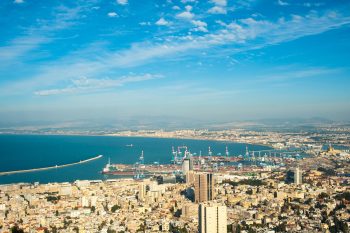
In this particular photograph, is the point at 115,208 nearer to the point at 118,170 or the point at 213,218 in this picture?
the point at 213,218

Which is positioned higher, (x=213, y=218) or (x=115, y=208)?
(x=213, y=218)

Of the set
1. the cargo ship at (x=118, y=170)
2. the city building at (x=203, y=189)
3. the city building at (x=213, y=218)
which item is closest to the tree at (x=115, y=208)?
the city building at (x=203, y=189)

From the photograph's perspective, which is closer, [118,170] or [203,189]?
[203,189]

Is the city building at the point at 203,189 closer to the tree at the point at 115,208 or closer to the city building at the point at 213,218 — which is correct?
the tree at the point at 115,208

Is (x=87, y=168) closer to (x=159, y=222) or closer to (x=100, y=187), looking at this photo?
(x=100, y=187)

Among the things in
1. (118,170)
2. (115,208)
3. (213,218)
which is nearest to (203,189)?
(115,208)

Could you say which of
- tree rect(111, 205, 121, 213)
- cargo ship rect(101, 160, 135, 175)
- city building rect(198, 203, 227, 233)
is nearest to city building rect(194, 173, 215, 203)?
tree rect(111, 205, 121, 213)

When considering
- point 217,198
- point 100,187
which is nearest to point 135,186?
point 100,187

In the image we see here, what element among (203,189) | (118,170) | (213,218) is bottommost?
(118,170)

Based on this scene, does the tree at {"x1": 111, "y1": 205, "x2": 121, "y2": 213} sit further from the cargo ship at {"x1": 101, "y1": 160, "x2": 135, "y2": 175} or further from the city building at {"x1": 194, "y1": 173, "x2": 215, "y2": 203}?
the cargo ship at {"x1": 101, "y1": 160, "x2": 135, "y2": 175}

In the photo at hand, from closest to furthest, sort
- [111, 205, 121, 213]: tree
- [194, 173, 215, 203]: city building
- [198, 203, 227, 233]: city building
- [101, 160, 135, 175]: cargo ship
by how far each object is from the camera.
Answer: [198, 203, 227, 233]: city building → [111, 205, 121, 213]: tree → [194, 173, 215, 203]: city building → [101, 160, 135, 175]: cargo ship

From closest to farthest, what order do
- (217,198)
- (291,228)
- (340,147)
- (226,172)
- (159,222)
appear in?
1. (291,228)
2. (159,222)
3. (217,198)
4. (226,172)
5. (340,147)
